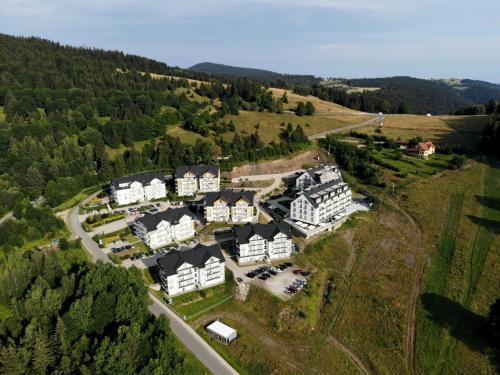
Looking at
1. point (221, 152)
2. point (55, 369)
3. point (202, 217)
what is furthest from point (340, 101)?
point (55, 369)

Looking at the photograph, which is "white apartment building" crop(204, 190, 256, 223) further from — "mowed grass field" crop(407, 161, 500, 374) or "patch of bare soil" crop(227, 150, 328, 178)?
"mowed grass field" crop(407, 161, 500, 374)

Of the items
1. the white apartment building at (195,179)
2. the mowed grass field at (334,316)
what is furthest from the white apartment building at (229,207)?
the mowed grass field at (334,316)

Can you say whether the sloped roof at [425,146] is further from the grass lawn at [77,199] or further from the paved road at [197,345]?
the grass lawn at [77,199]

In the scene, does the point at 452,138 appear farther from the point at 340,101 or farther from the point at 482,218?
the point at 340,101

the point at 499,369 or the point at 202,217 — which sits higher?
the point at 202,217

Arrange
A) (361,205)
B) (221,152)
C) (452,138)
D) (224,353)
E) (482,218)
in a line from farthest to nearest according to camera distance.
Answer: (452,138)
(221,152)
(361,205)
(482,218)
(224,353)

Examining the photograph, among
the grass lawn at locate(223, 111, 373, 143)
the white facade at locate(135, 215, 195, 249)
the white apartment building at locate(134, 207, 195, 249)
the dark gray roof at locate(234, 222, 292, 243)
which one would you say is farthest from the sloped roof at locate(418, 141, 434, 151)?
the white facade at locate(135, 215, 195, 249)

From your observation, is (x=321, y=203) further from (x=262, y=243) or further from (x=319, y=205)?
(x=262, y=243)
